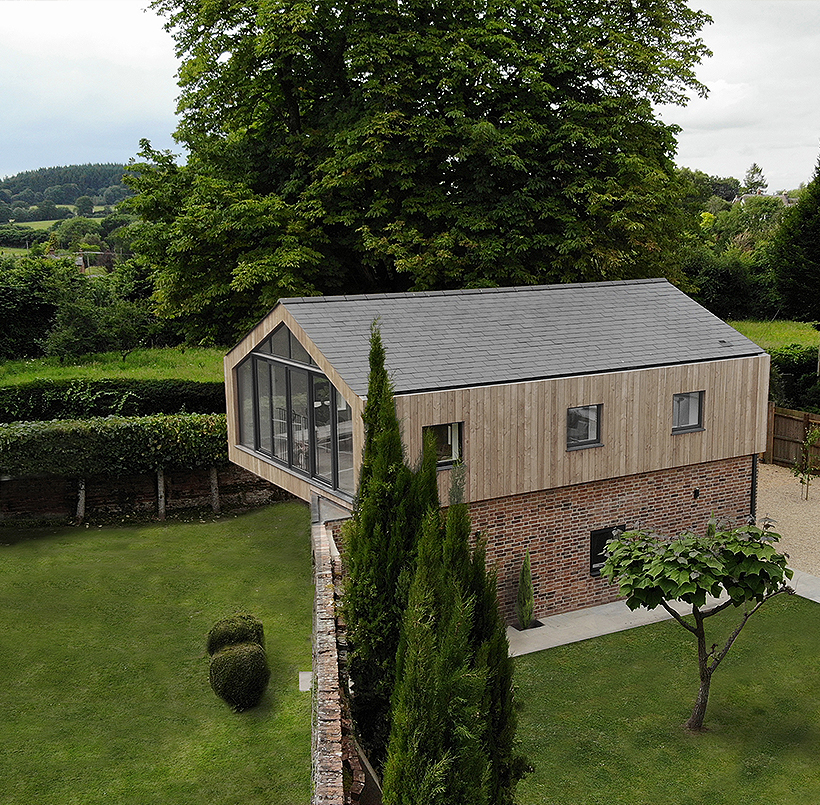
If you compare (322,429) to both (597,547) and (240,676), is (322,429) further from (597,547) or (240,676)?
(597,547)

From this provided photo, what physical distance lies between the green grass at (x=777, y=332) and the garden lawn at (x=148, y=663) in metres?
22.9


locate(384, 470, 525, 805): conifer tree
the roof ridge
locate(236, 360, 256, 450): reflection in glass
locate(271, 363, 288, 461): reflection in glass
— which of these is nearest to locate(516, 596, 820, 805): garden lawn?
locate(384, 470, 525, 805): conifer tree

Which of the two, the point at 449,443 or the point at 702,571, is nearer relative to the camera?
the point at 702,571

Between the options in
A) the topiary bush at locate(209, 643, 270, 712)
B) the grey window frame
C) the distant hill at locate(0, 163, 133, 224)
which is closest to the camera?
the topiary bush at locate(209, 643, 270, 712)

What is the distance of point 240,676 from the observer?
13109 mm

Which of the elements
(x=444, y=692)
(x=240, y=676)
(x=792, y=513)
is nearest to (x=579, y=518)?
(x=240, y=676)

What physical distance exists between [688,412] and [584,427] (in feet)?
7.72

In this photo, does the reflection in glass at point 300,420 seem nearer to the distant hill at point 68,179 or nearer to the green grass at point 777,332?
the green grass at point 777,332

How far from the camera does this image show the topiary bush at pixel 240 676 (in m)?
13.1

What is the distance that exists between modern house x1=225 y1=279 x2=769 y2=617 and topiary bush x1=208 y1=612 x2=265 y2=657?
2.34 metres

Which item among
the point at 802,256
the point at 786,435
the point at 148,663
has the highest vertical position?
the point at 802,256

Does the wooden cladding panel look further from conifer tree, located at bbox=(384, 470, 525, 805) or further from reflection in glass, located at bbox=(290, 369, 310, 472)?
conifer tree, located at bbox=(384, 470, 525, 805)

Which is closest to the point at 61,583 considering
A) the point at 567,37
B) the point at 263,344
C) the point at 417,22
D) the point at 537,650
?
the point at 263,344

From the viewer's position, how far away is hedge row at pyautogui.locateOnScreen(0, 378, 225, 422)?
22484 mm
